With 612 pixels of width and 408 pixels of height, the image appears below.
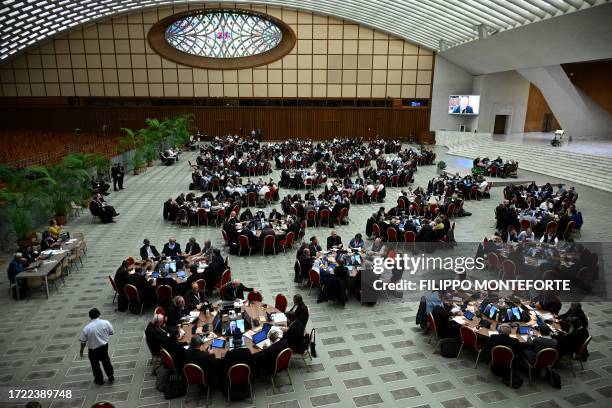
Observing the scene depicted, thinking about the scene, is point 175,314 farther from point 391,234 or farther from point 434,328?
point 391,234

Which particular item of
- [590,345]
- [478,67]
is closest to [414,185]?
[590,345]

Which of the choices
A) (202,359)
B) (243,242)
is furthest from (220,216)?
(202,359)

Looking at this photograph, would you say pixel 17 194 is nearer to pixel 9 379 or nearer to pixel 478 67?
pixel 9 379

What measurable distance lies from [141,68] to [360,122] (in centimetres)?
2063

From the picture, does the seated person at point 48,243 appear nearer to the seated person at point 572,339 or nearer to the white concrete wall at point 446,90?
the seated person at point 572,339

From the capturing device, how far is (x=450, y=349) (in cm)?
721

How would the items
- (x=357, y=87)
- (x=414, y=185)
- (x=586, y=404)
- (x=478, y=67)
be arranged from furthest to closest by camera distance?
(x=357, y=87) < (x=478, y=67) < (x=414, y=185) < (x=586, y=404)

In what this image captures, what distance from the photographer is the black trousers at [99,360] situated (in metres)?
6.20

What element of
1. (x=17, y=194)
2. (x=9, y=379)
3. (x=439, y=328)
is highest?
(x=17, y=194)

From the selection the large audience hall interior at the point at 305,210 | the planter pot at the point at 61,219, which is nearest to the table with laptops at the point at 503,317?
the large audience hall interior at the point at 305,210

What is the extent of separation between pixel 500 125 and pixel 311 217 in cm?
2985

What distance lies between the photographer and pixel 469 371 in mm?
6781

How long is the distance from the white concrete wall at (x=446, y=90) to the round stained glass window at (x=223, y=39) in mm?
13880

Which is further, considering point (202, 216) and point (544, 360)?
point (202, 216)
